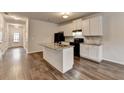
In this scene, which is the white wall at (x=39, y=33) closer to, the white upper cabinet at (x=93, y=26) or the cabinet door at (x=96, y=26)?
the white upper cabinet at (x=93, y=26)

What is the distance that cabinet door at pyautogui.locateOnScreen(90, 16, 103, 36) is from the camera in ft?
14.8

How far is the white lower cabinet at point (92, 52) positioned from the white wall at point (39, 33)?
12.6 feet

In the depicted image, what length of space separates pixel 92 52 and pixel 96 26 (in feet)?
4.49

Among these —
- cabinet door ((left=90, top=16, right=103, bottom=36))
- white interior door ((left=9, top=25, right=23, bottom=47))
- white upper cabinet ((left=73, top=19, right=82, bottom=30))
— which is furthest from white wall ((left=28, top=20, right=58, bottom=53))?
white interior door ((left=9, top=25, right=23, bottom=47))

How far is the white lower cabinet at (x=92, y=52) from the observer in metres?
4.48

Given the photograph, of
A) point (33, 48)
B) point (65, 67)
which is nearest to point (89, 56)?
point (65, 67)

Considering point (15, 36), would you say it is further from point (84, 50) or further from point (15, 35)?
point (84, 50)

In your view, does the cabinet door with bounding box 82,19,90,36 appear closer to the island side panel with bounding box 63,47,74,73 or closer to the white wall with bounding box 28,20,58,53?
the island side panel with bounding box 63,47,74,73

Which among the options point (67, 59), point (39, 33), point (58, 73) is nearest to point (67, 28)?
point (39, 33)

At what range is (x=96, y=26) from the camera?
15.4 feet

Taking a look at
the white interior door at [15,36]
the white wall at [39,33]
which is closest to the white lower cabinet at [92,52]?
the white wall at [39,33]
